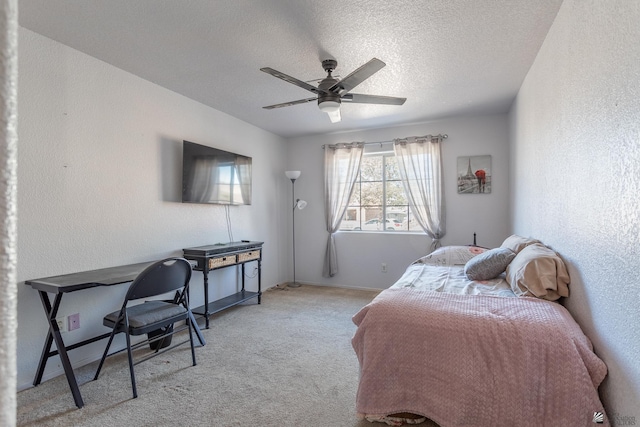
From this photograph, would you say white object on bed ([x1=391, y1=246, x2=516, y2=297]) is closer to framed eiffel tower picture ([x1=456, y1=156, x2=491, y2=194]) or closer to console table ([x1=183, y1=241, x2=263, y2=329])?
framed eiffel tower picture ([x1=456, y1=156, x2=491, y2=194])

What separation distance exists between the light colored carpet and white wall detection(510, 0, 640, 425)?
1212mm

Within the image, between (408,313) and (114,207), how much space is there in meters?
2.50

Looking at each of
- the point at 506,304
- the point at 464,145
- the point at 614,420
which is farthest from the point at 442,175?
the point at 614,420

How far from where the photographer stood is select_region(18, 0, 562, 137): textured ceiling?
6.48ft

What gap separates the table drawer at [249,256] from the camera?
146 inches

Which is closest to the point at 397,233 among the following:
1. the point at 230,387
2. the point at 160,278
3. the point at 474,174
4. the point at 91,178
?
the point at 474,174

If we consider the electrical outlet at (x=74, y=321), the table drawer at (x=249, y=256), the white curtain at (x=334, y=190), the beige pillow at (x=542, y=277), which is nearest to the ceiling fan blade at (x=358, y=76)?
the beige pillow at (x=542, y=277)

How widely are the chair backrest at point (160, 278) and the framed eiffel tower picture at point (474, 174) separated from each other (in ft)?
11.5

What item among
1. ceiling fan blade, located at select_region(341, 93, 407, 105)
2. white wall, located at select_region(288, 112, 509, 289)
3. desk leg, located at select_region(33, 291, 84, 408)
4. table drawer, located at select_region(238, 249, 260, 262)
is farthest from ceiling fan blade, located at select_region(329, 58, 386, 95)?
desk leg, located at select_region(33, 291, 84, 408)

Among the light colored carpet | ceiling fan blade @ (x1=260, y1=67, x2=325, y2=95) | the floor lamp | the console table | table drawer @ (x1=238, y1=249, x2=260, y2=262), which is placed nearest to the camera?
the light colored carpet

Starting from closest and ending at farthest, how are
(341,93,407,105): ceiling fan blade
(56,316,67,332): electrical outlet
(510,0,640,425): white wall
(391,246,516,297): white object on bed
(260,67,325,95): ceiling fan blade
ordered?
(510,0,640,425): white wall
(260,67,325,95): ceiling fan blade
(391,246,516,297): white object on bed
(56,316,67,332): electrical outlet
(341,93,407,105): ceiling fan blade

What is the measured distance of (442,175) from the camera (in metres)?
4.35

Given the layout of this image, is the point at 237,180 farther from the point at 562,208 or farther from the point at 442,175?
the point at 562,208

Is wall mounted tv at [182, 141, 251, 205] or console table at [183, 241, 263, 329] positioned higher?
wall mounted tv at [182, 141, 251, 205]
